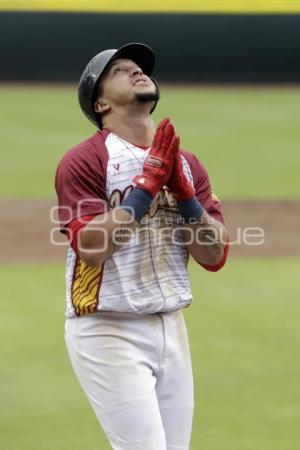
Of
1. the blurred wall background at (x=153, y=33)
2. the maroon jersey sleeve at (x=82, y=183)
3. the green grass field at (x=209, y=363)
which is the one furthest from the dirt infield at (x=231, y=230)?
the blurred wall background at (x=153, y=33)

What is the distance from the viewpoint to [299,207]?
10883mm

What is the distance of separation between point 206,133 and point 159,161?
423 inches

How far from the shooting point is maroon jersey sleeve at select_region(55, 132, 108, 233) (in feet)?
11.6

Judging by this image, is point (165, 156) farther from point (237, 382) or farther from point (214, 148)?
point (214, 148)

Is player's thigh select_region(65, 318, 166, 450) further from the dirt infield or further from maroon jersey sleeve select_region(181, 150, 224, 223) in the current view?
the dirt infield

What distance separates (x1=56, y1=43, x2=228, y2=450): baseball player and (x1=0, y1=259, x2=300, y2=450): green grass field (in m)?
1.63

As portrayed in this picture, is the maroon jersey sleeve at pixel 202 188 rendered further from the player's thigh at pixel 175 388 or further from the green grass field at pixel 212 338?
the green grass field at pixel 212 338

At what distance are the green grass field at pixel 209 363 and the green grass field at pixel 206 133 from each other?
10.4 ft

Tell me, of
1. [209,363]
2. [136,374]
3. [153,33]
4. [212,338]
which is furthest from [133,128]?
[153,33]

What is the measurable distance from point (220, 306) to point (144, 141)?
4033mm

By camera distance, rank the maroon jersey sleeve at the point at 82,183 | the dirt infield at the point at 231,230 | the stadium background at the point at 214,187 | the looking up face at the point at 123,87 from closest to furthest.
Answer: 1. the maroon jersey sleeve at the point at 82,183
2. the looking up face at the point at 123,87
3. the stadium background at the point at 214,187
4. the dirt infield at the point at 231,230

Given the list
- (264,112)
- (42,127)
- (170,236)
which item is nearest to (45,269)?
(170,236)

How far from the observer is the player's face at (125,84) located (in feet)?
12.1

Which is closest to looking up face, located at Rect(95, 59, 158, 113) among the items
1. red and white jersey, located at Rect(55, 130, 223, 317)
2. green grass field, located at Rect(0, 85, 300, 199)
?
red and white jersey, located at Rect(55, 130, 223, 317)
